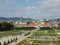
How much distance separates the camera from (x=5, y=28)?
58656mm

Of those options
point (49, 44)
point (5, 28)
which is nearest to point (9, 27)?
point (5, 28)

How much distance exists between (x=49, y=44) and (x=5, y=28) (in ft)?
118

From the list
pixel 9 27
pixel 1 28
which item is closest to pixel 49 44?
pixel 1 28

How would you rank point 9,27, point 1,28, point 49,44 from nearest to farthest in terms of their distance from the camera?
point 49,44, point 1,28, point 9,27

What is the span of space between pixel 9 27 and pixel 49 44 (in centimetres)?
3911

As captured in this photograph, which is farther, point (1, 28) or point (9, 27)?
point (9, 27)

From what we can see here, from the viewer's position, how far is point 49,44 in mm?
24125

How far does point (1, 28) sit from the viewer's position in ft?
188

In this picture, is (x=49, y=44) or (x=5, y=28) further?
(x=5, y=28)

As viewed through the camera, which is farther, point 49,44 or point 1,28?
point 1,28

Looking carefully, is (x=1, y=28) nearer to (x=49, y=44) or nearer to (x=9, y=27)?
(x=9, y=27)

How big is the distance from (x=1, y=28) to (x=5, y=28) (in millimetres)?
1625

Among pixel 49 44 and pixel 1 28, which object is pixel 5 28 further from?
pixel 49 44

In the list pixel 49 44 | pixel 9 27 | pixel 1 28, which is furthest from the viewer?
pixel 9 27
